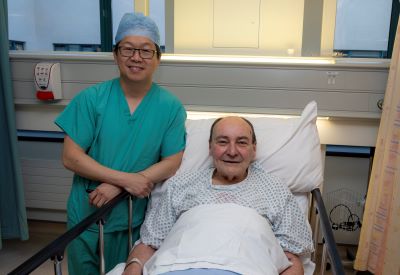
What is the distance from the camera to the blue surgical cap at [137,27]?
144 centimetres

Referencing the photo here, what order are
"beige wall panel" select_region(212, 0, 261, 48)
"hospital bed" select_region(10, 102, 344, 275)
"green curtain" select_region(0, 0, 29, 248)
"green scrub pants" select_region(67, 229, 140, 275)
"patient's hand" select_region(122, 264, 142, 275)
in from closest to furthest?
"patient's hand" select_region(122, 264, 142, 275)
"green scrub pants" select_region(67, 229, 140, 275)
"hospital bed" select_region(10, 102, 344, 275)
"green curtain" select_region(0, 0, 29, 248)
"beige wall panel" select_region(212, 0, 261, 48)

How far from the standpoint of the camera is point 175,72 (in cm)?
221

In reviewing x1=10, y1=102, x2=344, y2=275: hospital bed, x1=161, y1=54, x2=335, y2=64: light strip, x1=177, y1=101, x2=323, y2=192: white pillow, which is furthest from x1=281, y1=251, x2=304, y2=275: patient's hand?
x1=161, y1=54, x2=335, y2=64: light strip

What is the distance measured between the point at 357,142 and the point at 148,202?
1249mm

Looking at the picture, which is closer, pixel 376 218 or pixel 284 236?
pixel 284 236

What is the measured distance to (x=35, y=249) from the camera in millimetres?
2596

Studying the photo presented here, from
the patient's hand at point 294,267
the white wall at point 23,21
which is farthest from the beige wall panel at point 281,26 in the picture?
the white wall at point 23,21

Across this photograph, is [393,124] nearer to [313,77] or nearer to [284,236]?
[313,77]

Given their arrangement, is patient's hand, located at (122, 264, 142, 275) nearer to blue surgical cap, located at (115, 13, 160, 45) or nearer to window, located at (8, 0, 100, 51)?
blue surgical cap, located at (115, 13, 160, 45)

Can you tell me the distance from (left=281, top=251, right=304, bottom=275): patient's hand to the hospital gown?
2cm

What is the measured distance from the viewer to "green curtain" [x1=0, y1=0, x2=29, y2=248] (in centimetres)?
222

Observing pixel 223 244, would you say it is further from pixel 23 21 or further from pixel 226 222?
pixel 23 21

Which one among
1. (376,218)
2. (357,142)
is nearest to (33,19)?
(357,142)

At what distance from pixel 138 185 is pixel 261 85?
3.33 feet
